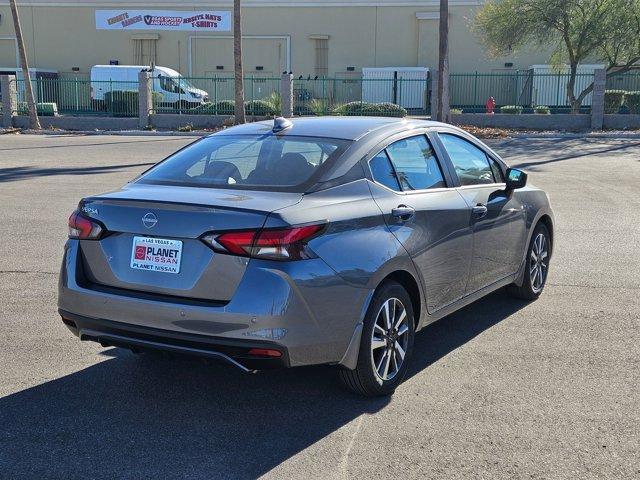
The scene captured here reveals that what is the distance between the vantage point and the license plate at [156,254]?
166 inches

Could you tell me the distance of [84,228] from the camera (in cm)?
459

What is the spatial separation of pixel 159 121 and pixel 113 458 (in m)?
30.4

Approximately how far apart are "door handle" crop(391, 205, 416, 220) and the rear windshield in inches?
19.9

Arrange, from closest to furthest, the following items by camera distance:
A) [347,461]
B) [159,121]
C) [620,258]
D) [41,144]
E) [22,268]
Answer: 1. [347,461]
2. [22,268]
3. [620,258]
4. [41,144]
5. [159,121]

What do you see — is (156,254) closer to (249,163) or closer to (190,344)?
(190,344)

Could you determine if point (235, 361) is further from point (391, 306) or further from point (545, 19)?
point (545, 19)

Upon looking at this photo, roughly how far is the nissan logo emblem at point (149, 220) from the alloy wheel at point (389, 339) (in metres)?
1.40

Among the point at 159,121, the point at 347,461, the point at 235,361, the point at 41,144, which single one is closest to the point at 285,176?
the point at 235,361

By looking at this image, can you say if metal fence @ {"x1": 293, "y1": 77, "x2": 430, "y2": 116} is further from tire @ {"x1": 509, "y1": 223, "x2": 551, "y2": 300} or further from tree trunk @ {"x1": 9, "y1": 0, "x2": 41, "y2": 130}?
tire @ {"x1": 509, "y1": 223, "x2": 551, "y2": 300}

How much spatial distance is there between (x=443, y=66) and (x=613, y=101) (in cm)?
849

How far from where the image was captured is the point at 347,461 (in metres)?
3.95

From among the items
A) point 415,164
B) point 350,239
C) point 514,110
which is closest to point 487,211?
point 415,164

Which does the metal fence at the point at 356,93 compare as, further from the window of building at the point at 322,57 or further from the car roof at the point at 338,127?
the car roof at the point at 338,127

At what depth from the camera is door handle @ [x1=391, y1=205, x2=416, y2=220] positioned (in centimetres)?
481
